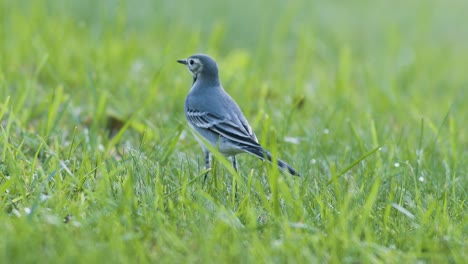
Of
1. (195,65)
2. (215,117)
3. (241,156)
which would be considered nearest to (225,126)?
(215,117)

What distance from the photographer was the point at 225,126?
5367 mm

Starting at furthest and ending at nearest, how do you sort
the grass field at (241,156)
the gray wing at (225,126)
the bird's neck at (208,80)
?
the bird's neck at (208,80), the gray wing at (225,126), the grass field at (241,156)

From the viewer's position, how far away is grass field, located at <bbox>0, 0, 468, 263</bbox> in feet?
12.3

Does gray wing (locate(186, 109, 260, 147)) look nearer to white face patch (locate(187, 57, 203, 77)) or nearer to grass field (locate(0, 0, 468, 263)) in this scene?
grass field (locate(0, 0, 468, 263))

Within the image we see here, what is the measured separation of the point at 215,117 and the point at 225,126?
0.63 feet

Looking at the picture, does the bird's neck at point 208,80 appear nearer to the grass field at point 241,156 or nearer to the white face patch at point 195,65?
the white face patch at point 195,65

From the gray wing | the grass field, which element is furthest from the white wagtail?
the grass field

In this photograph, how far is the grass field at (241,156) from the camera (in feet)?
12.3

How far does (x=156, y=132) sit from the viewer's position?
600 centimetres

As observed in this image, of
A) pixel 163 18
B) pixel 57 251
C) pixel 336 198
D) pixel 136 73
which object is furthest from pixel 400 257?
pixel 163 18

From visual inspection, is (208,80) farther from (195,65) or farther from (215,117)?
(215,117)

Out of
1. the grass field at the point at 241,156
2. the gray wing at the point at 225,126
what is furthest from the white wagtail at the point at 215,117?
the grass field at the point at 241,156

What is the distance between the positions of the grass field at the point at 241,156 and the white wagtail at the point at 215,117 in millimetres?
180

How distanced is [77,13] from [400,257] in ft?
24.7
